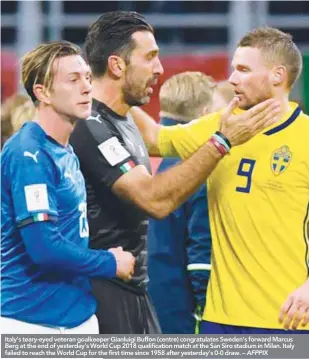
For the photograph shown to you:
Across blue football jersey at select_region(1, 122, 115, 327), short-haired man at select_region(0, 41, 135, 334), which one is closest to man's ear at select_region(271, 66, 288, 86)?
short-haired man at select_region(0, 41, 135, 334)

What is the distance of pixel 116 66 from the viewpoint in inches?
180

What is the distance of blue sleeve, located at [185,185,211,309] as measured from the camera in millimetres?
4828

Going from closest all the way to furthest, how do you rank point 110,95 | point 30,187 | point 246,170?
point 30,187, point 246,170, point 110,95

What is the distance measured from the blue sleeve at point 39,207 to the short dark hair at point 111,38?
2.38 feet

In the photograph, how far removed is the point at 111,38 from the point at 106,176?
578mm

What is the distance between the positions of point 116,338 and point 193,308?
2.05 feet

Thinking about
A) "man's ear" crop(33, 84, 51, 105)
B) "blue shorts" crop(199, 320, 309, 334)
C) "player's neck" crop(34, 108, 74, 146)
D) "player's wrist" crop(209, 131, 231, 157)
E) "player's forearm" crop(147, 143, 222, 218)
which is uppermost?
"man's ear" crop(33, 84, 51, 105)

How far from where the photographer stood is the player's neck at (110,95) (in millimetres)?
4527

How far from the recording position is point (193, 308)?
507cm

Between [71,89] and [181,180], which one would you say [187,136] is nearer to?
[181,180]

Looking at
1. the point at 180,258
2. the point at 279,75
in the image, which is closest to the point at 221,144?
the point at 279,75

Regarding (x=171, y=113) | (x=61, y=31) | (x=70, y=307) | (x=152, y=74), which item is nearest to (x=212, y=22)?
(x=61, y=31)

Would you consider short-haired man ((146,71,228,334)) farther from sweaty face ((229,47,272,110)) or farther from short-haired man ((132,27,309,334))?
sweaty face ((229,47,272,110))

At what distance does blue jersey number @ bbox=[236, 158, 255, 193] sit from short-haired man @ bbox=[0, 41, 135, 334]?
1.80 feet
